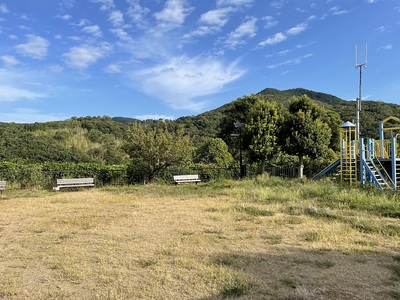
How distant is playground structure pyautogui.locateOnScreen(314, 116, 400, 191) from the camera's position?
15.3 meters

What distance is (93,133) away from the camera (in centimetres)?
3847

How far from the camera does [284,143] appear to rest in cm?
1962

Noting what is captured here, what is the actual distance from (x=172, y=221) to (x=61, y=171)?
10624 millimetres

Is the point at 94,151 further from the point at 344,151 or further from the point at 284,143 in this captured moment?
the point at 344,151

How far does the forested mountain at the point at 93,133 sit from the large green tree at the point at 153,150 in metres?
2.98

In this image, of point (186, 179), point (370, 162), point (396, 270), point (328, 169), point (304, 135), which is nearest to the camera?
point (396, 270)

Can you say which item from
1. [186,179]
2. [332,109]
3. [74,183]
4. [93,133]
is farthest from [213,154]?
[93,133]

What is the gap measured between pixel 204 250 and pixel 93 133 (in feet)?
114

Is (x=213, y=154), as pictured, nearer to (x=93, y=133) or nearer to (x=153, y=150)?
(x=153, y=150)

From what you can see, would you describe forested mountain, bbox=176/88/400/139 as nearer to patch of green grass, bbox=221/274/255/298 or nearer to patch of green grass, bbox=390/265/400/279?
patch of green grass, bbox=390/265/400/279

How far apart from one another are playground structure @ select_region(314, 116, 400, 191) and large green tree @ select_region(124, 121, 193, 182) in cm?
718

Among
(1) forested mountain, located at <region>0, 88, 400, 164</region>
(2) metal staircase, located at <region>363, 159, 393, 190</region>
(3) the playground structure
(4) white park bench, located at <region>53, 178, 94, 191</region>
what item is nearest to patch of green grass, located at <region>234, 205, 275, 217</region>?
(2) metal staircase, located at <region>363, 159, 393, 190</region>

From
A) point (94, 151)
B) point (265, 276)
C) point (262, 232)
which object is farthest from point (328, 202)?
point (94, 151)

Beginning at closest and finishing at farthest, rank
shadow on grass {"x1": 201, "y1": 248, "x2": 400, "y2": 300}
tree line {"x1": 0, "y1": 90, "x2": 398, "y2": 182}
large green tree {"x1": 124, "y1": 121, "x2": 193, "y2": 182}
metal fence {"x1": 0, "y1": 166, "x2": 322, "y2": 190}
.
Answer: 1. shadow on grass {"x1": 201, "y1": 248, "x2": 400, "y2": 300}
2. metal fence {"x1": 0, "y1": 166, "x2": 322, "y2": 190}
3. large green tree {"x1": 124, "y1": 121, "x2": 193, "y2": 182}
4. tree line {"x1": 0, "y1": 90, "x2": 398, "y2": 182}
